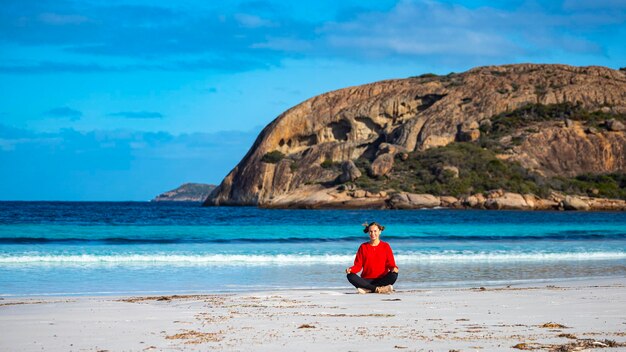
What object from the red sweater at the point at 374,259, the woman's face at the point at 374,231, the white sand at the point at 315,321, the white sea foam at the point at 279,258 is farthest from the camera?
the white sea foam at the point at 279,258

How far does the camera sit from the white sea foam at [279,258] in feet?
67.2

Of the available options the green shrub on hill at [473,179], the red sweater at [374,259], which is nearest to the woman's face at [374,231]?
the red sweater at [374,259]

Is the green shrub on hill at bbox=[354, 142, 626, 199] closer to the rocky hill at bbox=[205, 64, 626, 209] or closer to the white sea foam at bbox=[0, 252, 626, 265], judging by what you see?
the rocky hill at bbox=[205, 64, 626, 209]

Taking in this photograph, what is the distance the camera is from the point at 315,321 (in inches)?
340

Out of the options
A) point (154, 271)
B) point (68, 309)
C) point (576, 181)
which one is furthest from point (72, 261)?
point (576, 181)

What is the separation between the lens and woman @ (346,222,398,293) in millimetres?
12141

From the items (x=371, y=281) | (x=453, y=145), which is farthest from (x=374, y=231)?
(x=453, y=145)

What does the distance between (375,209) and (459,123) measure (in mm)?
29500

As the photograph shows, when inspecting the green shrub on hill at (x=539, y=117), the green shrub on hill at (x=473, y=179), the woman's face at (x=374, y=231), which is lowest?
the woman's face at (x=374, y=231)

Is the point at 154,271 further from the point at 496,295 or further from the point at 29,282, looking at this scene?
the point at 496,295

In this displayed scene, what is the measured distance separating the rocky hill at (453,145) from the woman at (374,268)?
62.2m

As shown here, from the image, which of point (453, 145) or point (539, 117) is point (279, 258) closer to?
point (453, 145)

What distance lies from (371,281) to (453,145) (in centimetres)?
8155

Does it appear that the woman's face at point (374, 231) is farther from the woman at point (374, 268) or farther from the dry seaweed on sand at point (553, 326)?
the dry seaweed on sand at point (553, 326)
